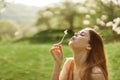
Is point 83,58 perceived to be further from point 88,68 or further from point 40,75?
point 40,75

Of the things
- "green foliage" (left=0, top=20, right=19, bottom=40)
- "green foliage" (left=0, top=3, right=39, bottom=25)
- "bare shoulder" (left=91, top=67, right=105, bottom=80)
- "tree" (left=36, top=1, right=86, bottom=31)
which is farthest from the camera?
"green foliage" (left=0, top=3, right=39, bottom=25)

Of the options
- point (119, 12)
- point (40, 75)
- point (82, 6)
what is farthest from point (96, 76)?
point (82, 6)

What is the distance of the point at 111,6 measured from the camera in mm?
12391

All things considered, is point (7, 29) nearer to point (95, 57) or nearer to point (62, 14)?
point (62, 14)

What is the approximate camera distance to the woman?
4.24 metres

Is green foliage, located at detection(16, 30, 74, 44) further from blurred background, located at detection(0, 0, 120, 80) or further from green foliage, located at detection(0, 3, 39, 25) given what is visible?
green foliage, located at detection(0, 3, 39, 25)

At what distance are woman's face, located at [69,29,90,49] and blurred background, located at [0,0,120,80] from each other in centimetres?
292

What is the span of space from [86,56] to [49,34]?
10279mm

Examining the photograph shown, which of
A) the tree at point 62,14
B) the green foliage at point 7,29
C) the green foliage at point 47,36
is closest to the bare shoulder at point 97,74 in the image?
the green foliage at point 47,36

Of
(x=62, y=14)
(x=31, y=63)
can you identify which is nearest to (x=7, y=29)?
(x=62, y=14)

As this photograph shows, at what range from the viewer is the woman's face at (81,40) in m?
4.23

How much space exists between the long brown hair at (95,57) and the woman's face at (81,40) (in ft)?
0.14

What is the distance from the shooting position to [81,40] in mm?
4312

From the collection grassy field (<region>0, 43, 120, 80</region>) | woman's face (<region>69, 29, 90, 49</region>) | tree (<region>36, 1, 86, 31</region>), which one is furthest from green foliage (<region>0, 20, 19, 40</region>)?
woman's face (<region>69, 29, 90, 49</region>)
